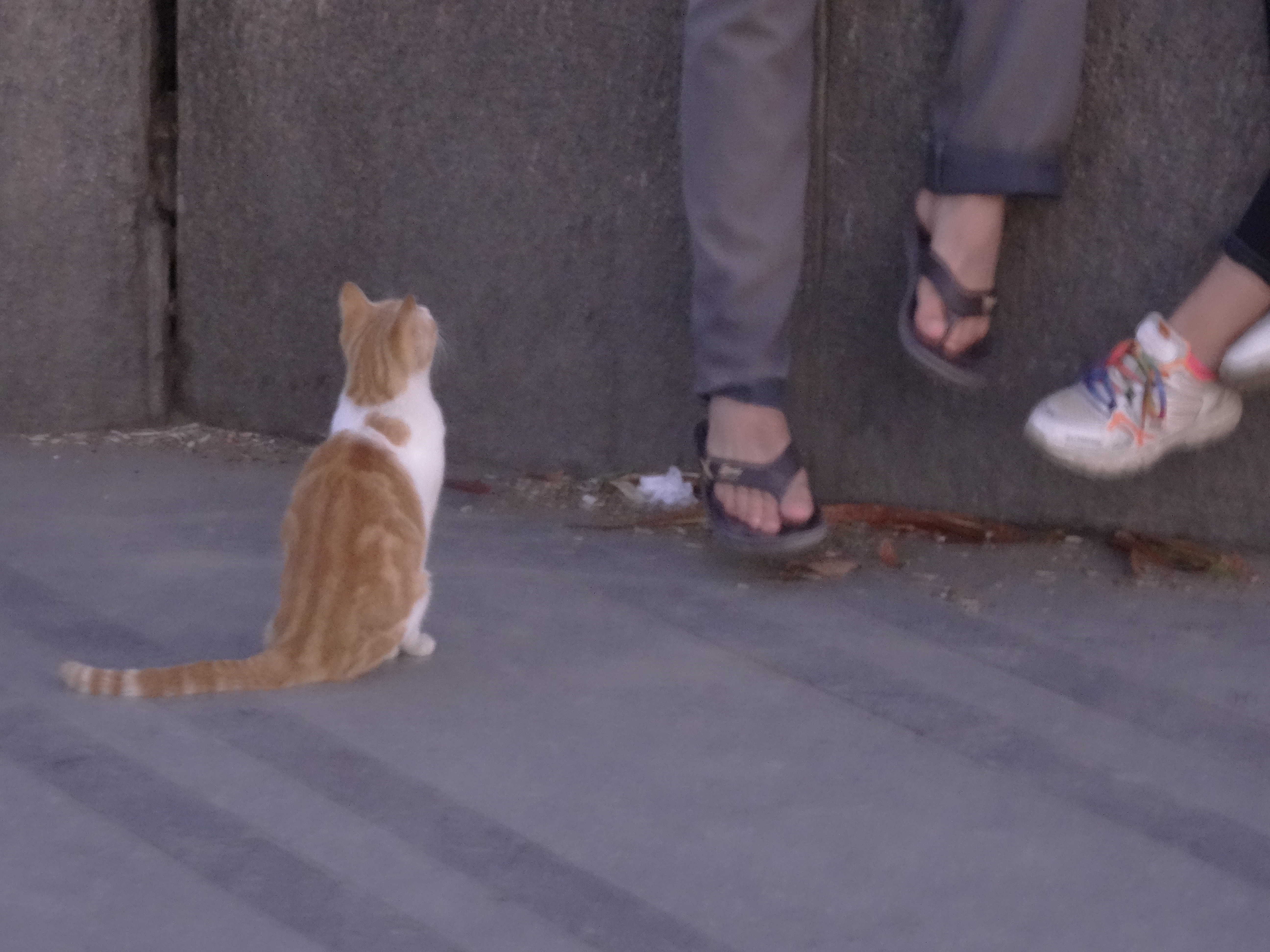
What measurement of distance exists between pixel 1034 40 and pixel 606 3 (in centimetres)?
82

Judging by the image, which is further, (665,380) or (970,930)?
(665,380)

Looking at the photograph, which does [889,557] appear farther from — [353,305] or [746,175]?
[353,305]

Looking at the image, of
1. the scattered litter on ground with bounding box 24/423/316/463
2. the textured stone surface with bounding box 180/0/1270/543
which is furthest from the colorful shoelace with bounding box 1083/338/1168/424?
the scattered litter on ground with bounding box 24/423/316/463

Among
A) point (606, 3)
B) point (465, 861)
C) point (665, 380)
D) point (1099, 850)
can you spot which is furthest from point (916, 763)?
point (606, 3)

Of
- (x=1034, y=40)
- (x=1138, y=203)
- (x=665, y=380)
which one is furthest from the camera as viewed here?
(x=665, y=380)

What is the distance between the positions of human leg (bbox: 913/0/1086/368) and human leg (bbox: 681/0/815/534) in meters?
0.23

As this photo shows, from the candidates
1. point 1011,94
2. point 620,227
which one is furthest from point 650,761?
point 620,227

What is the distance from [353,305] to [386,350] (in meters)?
0.18

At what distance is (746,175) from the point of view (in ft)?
8.34

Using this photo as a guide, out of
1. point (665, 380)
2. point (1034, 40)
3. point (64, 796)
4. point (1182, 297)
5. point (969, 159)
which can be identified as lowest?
Answer: point (64, 796)

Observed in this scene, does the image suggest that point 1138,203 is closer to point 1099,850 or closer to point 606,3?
point 606,3

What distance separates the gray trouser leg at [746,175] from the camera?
8.21ft

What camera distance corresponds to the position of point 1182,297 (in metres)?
2.61

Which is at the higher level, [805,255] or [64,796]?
[805,255]
